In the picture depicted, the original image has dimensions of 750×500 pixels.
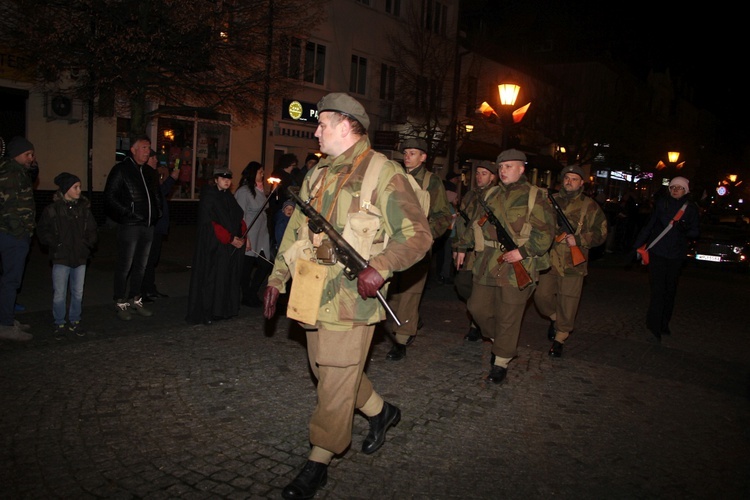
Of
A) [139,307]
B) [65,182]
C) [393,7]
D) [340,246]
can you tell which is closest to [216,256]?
[139,307]

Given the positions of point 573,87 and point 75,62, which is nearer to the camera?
point 75,62

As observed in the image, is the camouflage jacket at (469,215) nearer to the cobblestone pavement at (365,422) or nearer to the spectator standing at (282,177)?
the cobblestone pavement at (365,422)

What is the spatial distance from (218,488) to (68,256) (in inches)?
148

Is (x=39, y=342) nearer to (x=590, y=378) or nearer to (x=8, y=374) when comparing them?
(x=8, y=374)

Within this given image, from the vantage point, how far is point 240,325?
23.0ft

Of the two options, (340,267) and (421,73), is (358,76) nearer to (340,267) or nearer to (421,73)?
(421,73)

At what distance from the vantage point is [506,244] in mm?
5387

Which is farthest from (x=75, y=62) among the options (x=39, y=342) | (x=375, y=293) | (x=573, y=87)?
(x=573, y=87)

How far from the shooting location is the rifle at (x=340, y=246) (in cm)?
324

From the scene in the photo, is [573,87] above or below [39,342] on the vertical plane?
above

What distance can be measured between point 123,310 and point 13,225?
1635 millimetres

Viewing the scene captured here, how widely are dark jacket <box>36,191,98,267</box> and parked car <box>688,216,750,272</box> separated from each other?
1541 centimetres

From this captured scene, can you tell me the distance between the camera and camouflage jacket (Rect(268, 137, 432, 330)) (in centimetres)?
331

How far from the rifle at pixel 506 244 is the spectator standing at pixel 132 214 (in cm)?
408
